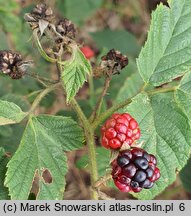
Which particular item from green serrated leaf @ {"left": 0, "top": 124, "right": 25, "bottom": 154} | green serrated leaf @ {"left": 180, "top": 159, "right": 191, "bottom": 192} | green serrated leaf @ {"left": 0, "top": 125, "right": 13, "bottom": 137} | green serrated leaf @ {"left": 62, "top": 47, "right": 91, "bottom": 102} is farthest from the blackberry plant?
green serrated leaf @ {"left": 180, "top": 159, "right": 191, "bottom": 192}

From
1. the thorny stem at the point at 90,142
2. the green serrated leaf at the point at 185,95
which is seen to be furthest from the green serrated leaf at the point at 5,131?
the green serrated leaf at the point at 185,95

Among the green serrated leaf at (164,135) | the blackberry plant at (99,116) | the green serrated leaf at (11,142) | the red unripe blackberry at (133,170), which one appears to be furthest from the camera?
the green serrated leaf at (11,142)

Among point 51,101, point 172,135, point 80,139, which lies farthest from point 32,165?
point 51,101

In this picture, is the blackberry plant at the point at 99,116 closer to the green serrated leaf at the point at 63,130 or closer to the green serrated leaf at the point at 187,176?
the green serrated leaf at the point at 63,130

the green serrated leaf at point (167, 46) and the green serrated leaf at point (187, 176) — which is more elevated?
the green serrated leaf at point (167, 46)

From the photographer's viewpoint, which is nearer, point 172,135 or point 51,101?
point 172,135

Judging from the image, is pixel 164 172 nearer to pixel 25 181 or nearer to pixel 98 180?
pixel 98 180
